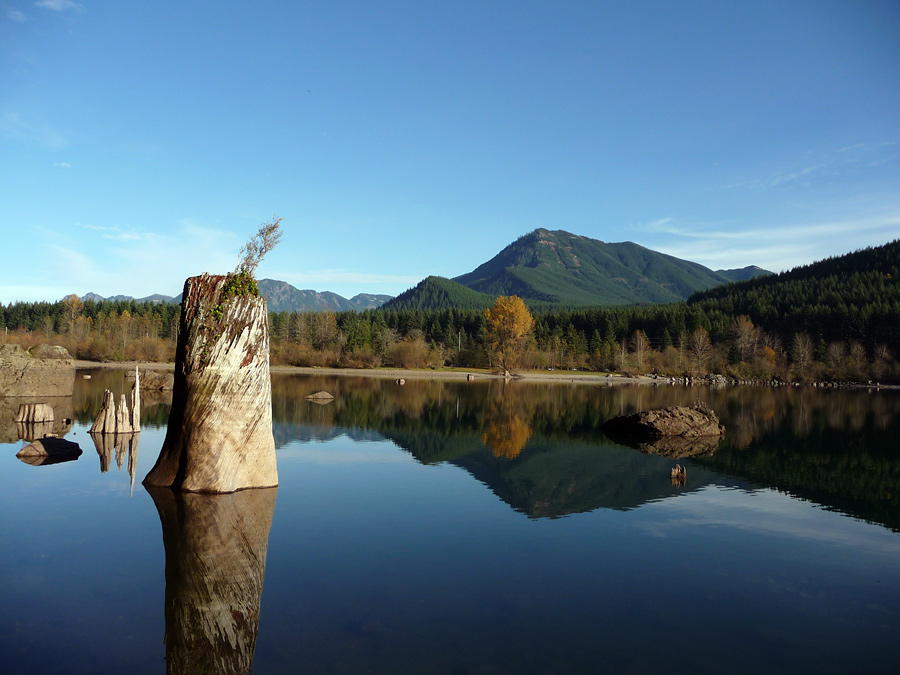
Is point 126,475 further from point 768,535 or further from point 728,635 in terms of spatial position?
point 768,535

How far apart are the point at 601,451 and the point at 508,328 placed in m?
96.3

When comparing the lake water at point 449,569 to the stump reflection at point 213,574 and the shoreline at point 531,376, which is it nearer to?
the stump reflection at point 213,574

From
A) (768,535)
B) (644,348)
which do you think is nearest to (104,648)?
(768,535)

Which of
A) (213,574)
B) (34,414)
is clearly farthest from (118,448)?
(213,574)

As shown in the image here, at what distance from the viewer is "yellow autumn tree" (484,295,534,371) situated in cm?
12494

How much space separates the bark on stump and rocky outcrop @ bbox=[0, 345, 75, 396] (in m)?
31.2

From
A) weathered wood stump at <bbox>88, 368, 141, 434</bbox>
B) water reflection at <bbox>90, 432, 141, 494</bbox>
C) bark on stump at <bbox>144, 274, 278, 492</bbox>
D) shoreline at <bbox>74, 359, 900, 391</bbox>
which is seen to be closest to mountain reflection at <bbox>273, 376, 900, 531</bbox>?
weathered wood stump at <bbox>88, 368, 141, 434</bbox>

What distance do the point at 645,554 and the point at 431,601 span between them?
5.99 m

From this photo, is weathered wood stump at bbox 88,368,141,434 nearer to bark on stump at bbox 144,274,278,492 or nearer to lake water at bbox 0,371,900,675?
lake water at bbox 0,371,900,675

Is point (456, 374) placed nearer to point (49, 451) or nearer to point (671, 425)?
point (671, 425)

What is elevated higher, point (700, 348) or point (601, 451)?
point (700, 348)

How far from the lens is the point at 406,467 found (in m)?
24.6

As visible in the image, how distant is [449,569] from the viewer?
484 inches

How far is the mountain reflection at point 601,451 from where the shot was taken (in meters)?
20.9
